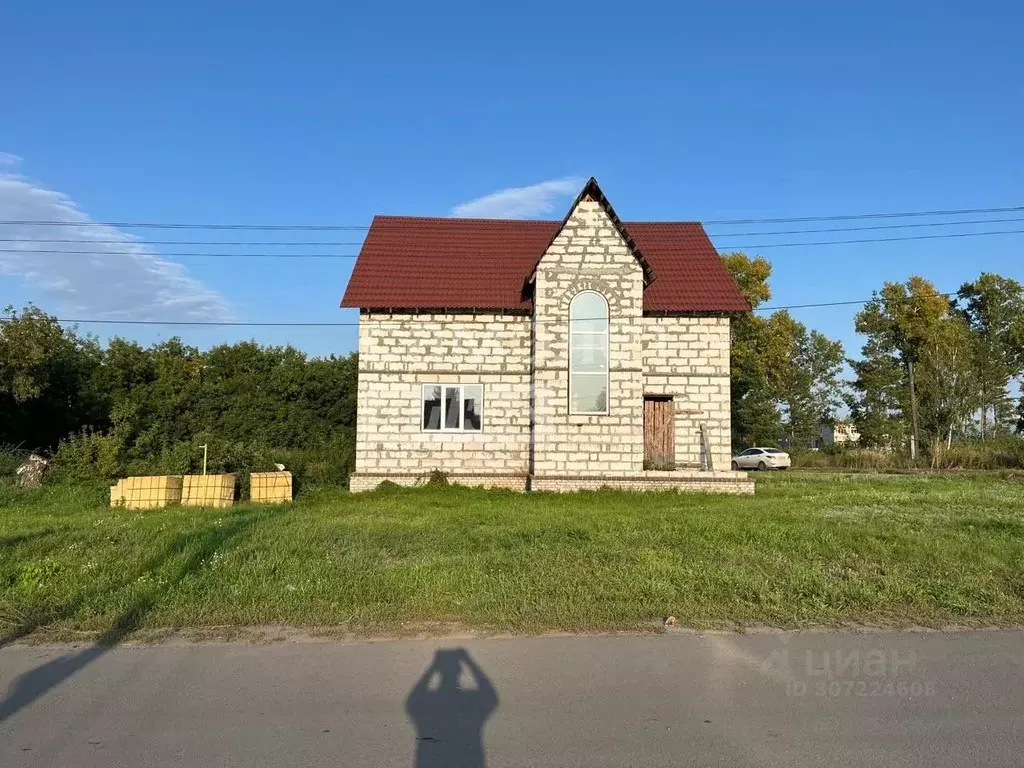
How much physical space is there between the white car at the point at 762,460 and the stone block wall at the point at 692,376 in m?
22.1

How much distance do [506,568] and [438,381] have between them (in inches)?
419

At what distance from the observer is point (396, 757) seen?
4.32 metres

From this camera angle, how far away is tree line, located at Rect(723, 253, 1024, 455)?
1558 inches

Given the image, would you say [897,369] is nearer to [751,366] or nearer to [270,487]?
[751,366]

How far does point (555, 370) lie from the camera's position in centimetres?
1822

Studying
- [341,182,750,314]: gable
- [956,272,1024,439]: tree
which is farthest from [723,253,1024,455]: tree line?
[341,182,750,314]: gable

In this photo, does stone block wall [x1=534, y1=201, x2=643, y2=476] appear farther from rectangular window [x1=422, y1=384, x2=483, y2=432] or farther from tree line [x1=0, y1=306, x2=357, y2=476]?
tree line [x1=0, y1=306, x2=357, y2=476]

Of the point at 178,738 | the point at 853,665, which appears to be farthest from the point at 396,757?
the point at 853,665

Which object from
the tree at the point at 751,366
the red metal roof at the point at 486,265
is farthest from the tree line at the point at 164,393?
the tree at the point at 751,366

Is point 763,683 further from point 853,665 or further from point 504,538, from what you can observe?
point 504,538

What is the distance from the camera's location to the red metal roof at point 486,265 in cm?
1917

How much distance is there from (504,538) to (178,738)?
21.2ft

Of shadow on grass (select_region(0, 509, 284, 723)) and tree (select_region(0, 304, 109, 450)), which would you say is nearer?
shadow on grass (select_region(0, 509, 284, 723))

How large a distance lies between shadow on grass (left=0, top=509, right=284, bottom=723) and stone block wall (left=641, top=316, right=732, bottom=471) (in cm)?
1175
